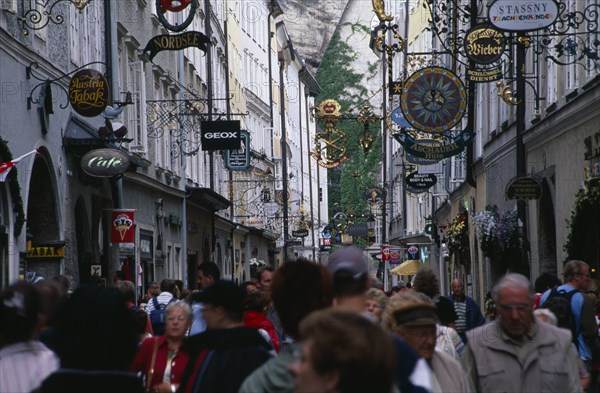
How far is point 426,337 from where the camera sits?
266 inches

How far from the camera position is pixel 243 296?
24.0ft

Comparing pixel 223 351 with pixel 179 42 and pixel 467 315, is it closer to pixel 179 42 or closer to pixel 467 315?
pixel 467 315

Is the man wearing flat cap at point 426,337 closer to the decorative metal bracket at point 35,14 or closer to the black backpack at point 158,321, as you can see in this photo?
the black backpack at point 158,321

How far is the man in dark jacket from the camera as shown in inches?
246

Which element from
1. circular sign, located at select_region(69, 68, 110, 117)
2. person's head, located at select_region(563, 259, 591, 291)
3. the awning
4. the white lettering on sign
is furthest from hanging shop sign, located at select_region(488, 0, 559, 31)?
the awning

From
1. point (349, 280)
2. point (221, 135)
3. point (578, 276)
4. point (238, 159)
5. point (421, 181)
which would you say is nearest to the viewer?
point (349, 280)

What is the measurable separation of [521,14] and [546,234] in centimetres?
800

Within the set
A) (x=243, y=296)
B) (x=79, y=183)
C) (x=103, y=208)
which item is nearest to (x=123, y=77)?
(x=103, y=208)

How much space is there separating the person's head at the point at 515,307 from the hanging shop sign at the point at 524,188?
1578 cm

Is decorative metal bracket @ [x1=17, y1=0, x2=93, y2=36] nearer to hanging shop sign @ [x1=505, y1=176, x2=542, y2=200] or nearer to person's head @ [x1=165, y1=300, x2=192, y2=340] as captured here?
hanging shop sign @ [x1=505, y1=176, x2=542, y2=200]

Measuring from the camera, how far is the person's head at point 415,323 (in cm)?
675

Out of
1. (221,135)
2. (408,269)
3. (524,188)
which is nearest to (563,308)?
(524,188)

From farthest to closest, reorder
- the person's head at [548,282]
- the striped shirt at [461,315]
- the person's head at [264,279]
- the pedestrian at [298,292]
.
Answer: the striped shirt at [461,315]
the person's head at [548,282]
the person's head at [264,279]
the pedestrian at [298,292]

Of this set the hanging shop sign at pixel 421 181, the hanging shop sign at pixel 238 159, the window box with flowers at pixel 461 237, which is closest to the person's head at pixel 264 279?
the window box with flowers at pixel 461 237
